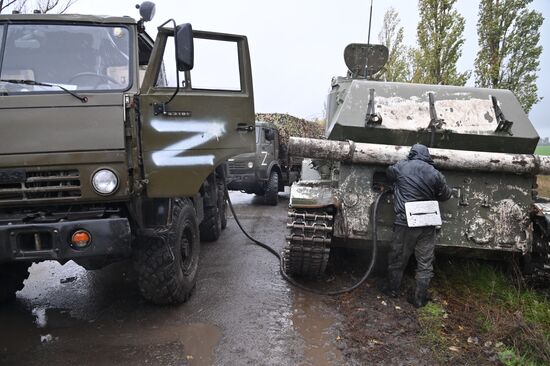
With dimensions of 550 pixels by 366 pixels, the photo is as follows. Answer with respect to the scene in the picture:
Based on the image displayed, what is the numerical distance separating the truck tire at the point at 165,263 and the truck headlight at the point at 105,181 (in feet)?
1.97

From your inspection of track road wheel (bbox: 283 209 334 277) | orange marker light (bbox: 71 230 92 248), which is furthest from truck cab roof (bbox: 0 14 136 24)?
track road wheel (bbox: 283 209 334 277)

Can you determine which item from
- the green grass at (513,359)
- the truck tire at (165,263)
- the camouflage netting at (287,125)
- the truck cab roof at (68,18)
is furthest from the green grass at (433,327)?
the camouflage netting at (287,125)

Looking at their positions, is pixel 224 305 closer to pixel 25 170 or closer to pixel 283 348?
pixel 283 348

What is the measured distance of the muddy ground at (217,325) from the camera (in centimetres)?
366

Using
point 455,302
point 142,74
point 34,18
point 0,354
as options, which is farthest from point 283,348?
point 34,18

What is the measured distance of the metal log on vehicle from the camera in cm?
459

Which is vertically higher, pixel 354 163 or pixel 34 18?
pixel 34 18

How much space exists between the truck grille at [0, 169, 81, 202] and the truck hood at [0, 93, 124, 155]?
7.0 inches

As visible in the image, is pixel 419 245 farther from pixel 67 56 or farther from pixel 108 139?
pixel 67 56

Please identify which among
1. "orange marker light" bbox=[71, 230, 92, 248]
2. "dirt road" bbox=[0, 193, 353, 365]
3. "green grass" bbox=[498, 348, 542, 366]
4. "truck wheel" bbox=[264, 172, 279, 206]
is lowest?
"truck wheel" bbox=[264, 172, 279, 206]

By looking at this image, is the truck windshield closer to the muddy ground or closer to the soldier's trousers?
the muddy ground

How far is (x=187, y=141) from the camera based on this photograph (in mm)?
4008

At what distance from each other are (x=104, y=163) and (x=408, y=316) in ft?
9.69

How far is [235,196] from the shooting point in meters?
13.3
